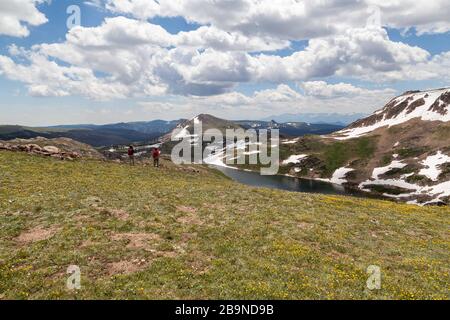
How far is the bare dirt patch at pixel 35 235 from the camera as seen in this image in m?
24.3

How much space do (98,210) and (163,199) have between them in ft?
25.7

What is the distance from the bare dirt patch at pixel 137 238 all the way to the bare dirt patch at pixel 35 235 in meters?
4.54

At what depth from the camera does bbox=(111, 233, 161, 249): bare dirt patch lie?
2416cm

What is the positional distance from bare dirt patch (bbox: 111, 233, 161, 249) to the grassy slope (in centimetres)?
14

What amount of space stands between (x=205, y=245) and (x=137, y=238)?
5.01 metres

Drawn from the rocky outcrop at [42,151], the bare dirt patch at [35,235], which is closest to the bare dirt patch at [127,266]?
the bare dirt patch at [35,235]

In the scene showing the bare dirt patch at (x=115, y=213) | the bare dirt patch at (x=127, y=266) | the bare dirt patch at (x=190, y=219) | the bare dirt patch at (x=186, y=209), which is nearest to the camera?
the bare dirt patch at (x=127, y=266)

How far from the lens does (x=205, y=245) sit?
24703mm

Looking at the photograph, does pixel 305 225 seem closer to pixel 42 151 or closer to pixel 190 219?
pixel 190 219

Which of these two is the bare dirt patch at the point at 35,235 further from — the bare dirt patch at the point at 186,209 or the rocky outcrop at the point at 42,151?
the rocky outcrop at the point at 42,151

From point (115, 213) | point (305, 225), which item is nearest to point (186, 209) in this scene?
point (115, 213)
